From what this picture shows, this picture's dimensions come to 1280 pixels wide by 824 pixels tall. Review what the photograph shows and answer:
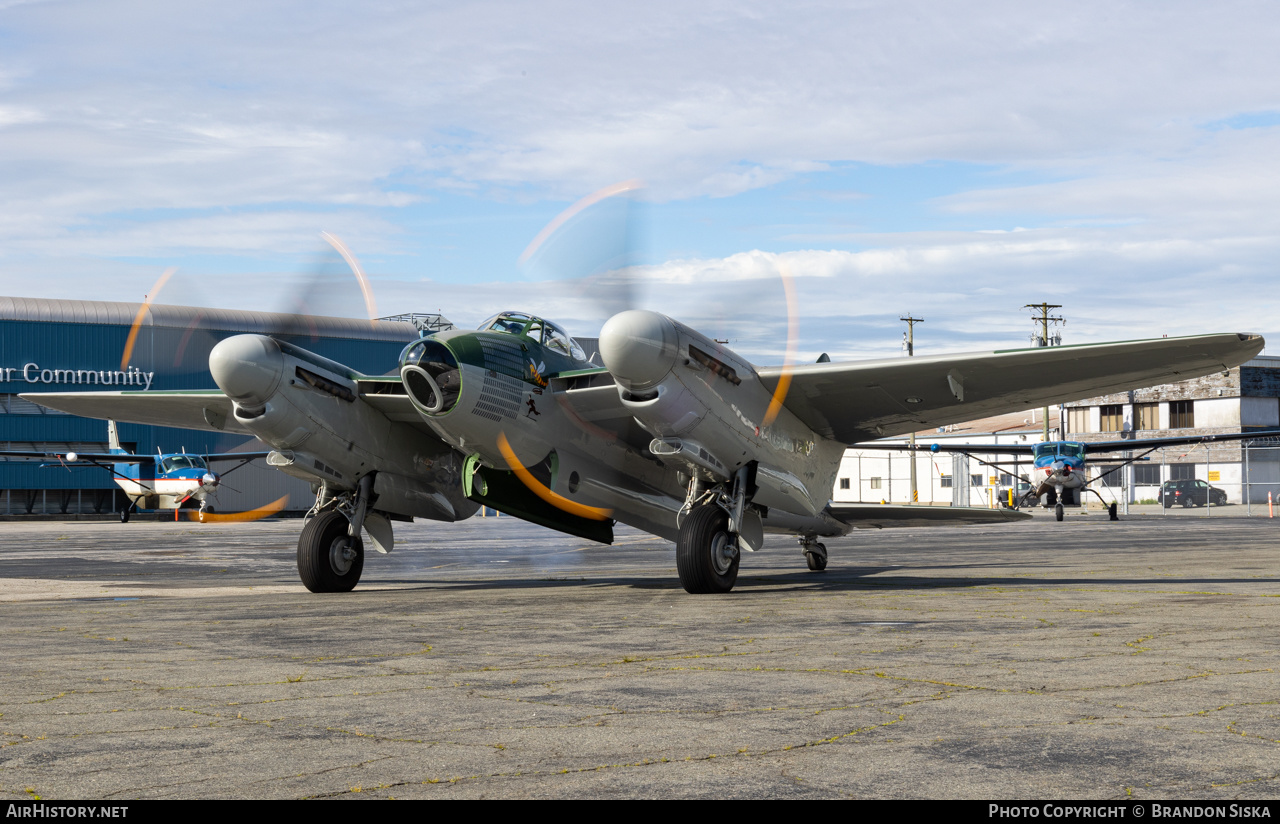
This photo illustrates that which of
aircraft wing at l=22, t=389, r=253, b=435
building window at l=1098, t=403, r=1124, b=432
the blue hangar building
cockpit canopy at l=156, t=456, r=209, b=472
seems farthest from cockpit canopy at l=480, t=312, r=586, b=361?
building window at l=1098, t=403, r=1124, b=432

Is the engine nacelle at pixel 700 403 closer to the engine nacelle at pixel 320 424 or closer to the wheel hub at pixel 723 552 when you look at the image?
the wheel hub at pixel 723 552

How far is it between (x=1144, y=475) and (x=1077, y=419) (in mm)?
9653

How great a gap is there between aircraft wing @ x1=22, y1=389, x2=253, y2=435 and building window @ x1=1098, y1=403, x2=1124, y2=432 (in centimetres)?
7195

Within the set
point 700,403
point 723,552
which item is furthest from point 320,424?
point 723,552

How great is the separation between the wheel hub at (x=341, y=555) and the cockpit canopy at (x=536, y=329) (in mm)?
4133

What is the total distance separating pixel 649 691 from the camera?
24.1 feet

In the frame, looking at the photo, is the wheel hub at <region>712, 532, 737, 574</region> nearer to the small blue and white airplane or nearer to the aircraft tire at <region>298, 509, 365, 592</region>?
the aircraft tire at <region>298, 509, 365, 592</region>

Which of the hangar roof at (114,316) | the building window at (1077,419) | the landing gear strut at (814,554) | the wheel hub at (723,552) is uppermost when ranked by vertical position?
the hangar roof at (114,316)

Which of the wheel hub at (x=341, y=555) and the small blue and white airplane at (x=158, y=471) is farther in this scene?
the small blue and white airplane at (x=158, y=471)

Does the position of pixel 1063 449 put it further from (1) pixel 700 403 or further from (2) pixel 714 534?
(1) pixel 700 403

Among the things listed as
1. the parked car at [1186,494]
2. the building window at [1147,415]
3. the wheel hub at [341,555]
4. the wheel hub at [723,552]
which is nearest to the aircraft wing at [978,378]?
the wheel hub at [723,552]

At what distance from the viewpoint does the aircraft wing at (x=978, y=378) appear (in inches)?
549

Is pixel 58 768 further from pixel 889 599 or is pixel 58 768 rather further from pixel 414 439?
pixel 414 439

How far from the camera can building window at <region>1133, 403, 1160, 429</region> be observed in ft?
249
